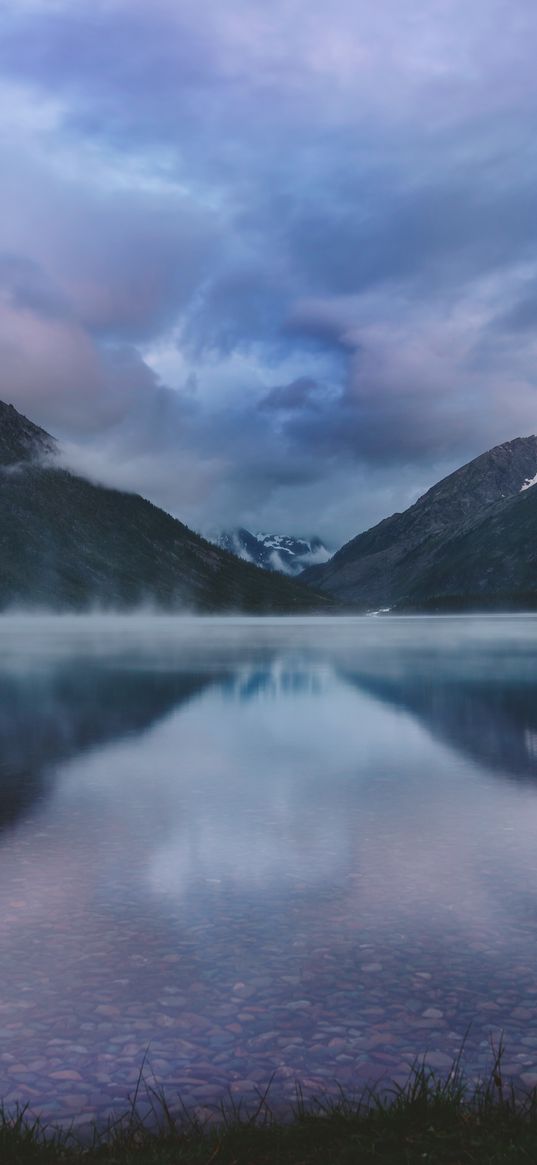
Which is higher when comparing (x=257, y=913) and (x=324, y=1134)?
(x=257, y=913)

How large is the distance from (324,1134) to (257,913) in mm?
6635

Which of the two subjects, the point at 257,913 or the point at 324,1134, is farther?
the point at 257,913

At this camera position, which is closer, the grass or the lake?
the grass

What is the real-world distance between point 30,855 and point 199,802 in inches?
252

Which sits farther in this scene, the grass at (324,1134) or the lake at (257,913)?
the lake at (257,913)

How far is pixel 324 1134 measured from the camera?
28.6 feet

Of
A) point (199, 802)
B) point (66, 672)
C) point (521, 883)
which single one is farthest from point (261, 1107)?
point (66, 672)

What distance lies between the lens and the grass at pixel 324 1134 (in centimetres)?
824

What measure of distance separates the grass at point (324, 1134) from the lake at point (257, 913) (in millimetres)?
438

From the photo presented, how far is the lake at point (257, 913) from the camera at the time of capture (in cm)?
1040

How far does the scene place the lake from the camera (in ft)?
34.1

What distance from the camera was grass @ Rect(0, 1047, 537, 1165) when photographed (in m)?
8.24

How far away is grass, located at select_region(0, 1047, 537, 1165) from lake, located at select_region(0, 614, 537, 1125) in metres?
0.44

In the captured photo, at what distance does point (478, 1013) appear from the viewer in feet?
37.6
